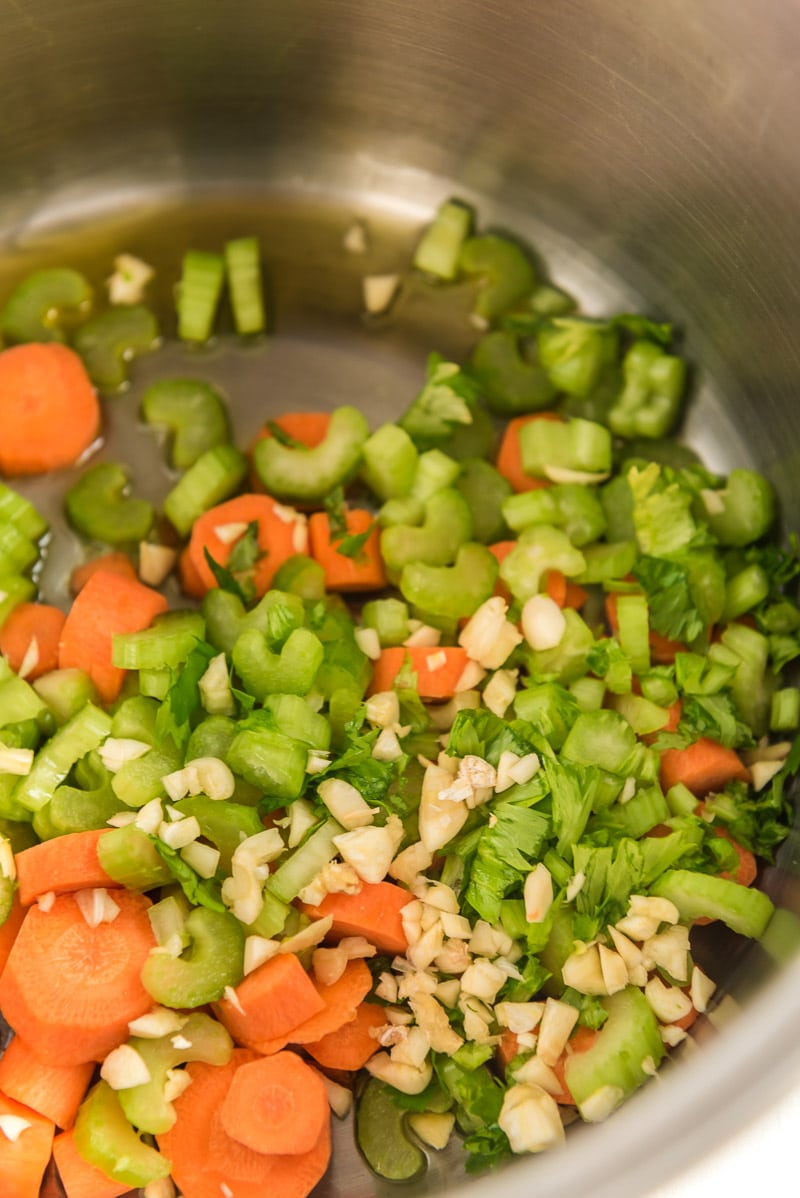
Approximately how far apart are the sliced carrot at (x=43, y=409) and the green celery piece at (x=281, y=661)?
557mm

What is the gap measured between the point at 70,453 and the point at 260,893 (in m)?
0.85

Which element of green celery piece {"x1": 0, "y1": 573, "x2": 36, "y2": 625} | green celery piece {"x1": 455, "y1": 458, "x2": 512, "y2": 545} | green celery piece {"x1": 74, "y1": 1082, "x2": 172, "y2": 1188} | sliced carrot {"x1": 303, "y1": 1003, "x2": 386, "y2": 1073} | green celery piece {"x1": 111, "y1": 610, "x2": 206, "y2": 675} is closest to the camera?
green celery piece {"x1": 74, "y1": 1082, "x2": 172, "y2": 1188}

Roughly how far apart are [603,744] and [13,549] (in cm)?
96

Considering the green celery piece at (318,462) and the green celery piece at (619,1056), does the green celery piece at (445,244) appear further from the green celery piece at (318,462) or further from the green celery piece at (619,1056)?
the green celery piece at (619,1056)

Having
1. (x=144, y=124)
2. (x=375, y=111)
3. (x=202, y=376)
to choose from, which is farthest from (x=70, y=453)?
(x=375, y=111)

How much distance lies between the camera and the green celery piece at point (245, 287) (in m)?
1.87

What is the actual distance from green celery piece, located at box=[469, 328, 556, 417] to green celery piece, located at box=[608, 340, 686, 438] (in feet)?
0.41

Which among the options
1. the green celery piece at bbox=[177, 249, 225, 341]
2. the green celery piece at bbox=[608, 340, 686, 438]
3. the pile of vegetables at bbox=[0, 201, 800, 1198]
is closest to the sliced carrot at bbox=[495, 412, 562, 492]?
the pile of vegetables at bbox=[0, 201, 800, 1198]

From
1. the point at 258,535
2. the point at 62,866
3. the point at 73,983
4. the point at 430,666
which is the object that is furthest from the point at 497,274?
the point at 73,983

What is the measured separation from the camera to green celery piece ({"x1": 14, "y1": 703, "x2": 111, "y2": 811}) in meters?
1.44

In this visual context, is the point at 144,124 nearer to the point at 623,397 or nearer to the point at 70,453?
the point at 70,453

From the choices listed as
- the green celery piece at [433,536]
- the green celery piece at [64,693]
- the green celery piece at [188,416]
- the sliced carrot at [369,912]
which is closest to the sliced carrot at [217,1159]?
the sliced carrot at [369,912]

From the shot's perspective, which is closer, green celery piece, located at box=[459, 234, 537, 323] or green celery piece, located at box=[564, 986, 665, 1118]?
green celery piece, located at box=[564, 986, 665, 1118]

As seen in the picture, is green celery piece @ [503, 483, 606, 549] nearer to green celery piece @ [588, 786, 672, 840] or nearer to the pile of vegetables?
the pile of vegetables
